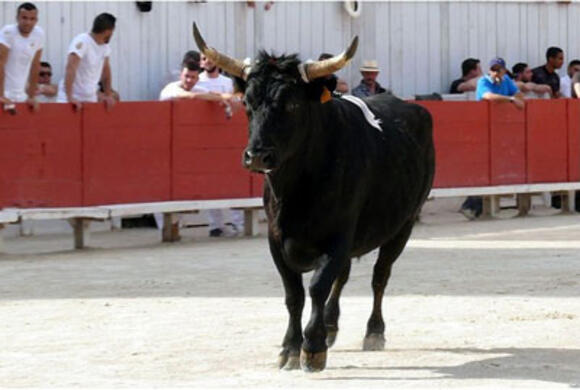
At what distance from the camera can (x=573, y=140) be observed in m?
19.2

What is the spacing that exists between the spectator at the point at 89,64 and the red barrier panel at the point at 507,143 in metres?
5.39

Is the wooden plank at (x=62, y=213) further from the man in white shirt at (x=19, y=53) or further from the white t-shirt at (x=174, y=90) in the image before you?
the white t-shirt at (x=174, y=90)

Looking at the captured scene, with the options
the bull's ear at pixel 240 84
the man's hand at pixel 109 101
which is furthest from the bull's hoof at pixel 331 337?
the man's hand at pixel 109 101

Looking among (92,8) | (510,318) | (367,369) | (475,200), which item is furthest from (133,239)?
(367,369)

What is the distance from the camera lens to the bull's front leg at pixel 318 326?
7.49 metres

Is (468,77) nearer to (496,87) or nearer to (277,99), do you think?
(496,87)

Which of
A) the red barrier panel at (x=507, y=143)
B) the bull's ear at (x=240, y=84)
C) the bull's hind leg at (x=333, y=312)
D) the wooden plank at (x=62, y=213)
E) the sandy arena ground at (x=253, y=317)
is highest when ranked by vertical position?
the bull's ear at (x=240, y=84)

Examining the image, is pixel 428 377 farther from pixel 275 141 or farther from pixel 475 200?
pixel 475 200

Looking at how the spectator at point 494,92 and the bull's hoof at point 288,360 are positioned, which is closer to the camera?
the bull's hoof at point 288,360

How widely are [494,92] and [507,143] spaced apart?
0.67 m

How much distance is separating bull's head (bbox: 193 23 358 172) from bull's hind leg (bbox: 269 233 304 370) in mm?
600

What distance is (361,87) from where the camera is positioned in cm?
1622

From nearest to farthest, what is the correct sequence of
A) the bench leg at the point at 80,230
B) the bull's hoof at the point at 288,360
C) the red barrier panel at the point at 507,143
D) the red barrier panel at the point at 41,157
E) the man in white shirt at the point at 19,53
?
the bull's hoof at the point at 288,360, the man in white shirt at the point at 19,53, the red barrier panel at the point at 41,157, the bench leg at the point at 80,230, the red barrier panel at the point at 507,143

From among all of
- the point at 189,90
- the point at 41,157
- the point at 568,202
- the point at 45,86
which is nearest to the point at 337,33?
the point at 568,202
